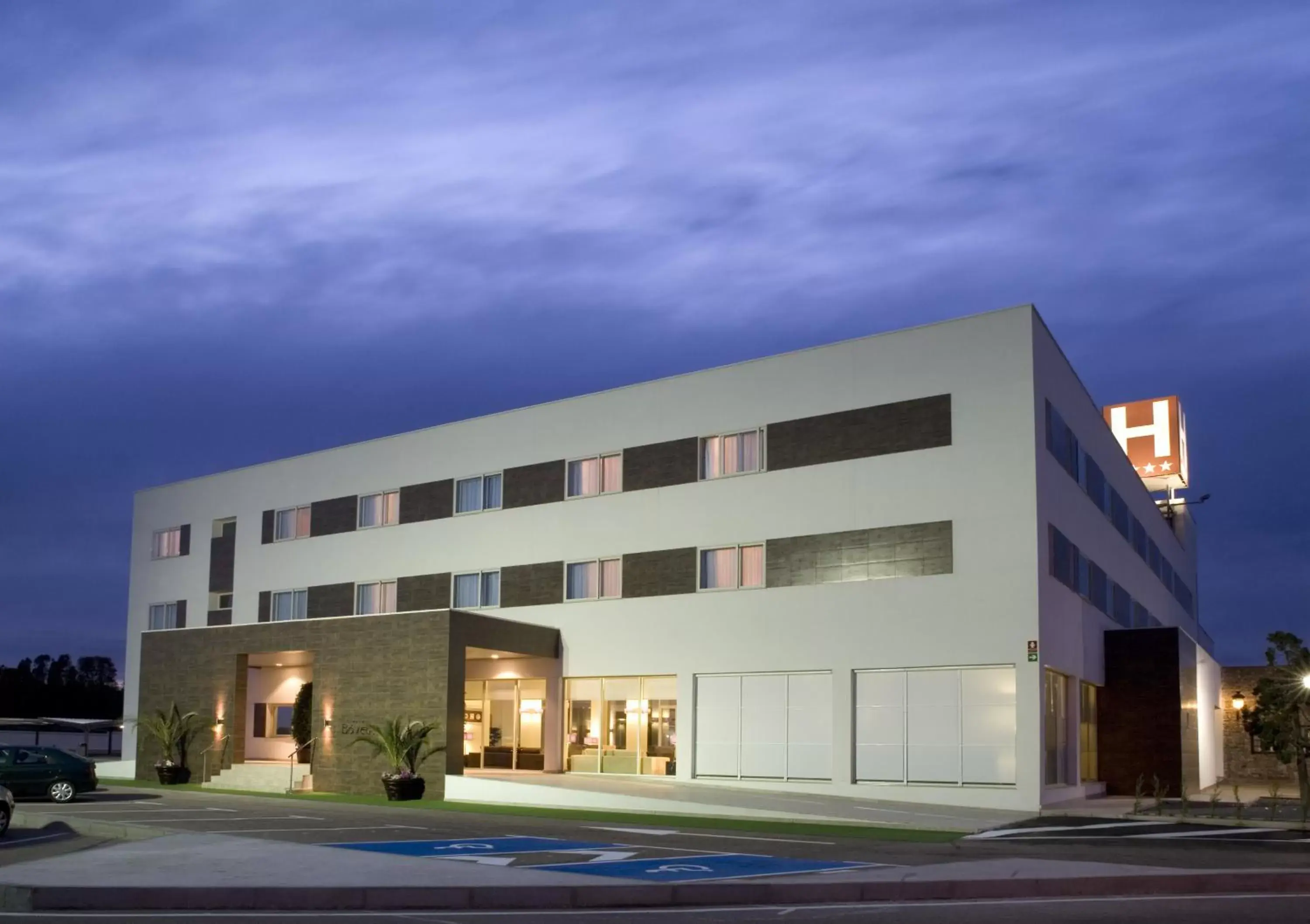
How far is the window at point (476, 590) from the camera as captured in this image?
4341cm

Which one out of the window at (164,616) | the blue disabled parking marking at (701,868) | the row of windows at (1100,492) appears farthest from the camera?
the window at (164,616)

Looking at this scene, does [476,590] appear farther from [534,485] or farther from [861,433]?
[861,433]

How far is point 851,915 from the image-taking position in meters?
13.8

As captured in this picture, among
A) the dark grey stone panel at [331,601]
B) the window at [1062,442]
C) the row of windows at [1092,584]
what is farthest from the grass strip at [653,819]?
the window at [1062,442]

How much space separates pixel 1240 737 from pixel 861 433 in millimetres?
32242

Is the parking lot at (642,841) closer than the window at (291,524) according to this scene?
Yes

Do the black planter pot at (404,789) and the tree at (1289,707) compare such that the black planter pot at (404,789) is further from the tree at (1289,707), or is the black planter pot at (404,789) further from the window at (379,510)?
the tree at (1289,707)

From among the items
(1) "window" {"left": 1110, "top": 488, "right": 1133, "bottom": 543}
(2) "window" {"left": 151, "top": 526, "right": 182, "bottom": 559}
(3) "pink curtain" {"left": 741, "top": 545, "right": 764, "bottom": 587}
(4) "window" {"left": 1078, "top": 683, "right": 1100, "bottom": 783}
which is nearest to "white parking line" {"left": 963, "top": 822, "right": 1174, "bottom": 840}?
(4) "window" {"left": 1078, "top": 683, "right": 1100, "bottom": 783}

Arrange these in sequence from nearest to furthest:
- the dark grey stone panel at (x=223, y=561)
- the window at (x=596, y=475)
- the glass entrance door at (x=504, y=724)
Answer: the window at (x=596, y=475) < the glass entrance door at (x=504, y=724) < the dark grey stone panel at (x=223, y=561)

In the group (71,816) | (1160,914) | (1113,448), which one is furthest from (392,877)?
(1113,448)

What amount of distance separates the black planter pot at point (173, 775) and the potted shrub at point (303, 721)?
134 inches

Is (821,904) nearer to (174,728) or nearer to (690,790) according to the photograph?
(690,790)

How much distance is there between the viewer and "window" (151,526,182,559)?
56.0 meters

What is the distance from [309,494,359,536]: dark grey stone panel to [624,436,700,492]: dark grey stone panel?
12458mm
